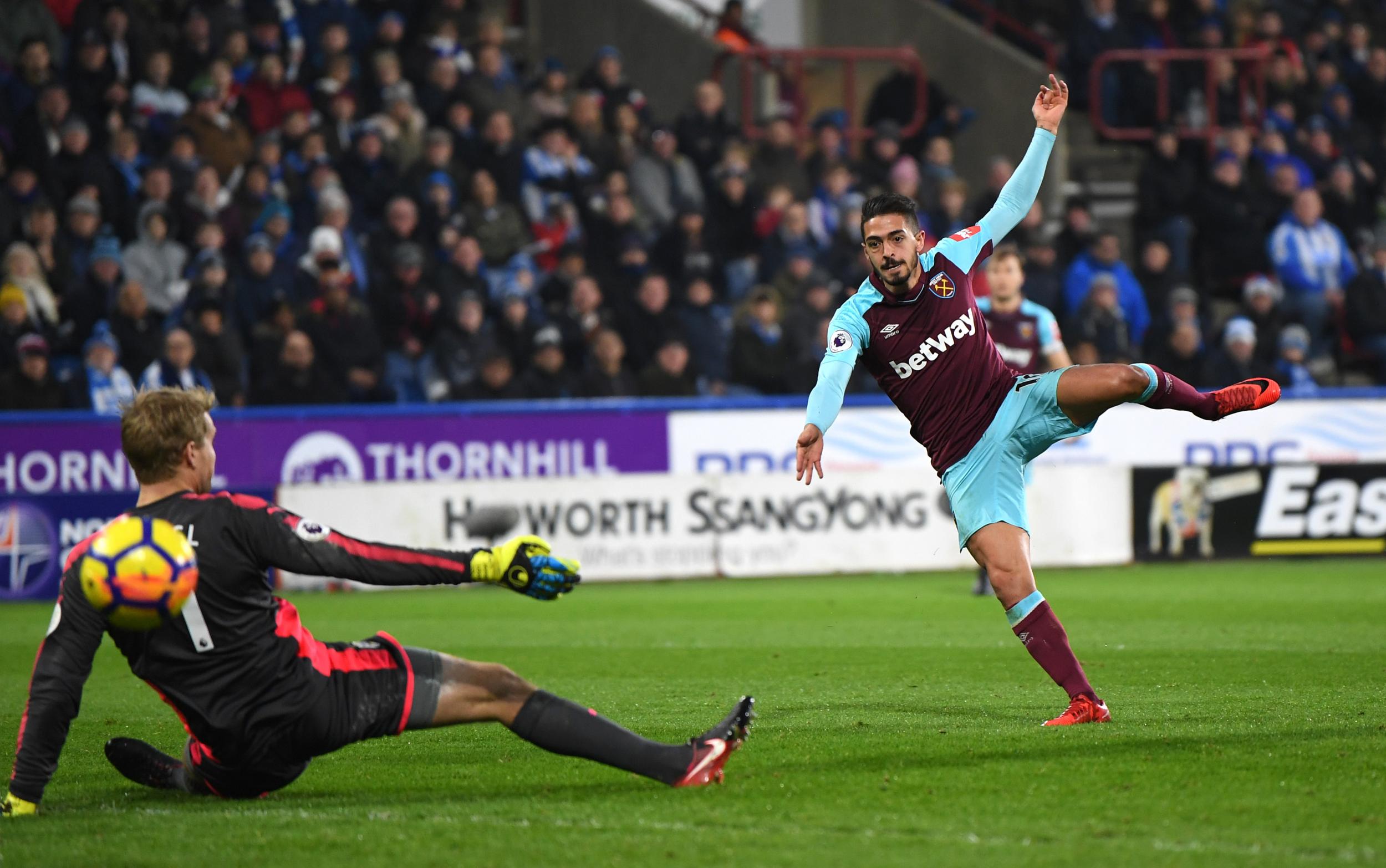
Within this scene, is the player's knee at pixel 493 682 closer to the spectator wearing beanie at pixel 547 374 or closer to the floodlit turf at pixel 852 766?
the floodlit turf at pixel 852 766

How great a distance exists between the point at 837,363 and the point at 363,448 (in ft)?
31.0

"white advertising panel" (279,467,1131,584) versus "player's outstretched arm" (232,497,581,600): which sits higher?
"player's outstretched arm" (232,497,581,600)

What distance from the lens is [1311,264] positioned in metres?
19.0

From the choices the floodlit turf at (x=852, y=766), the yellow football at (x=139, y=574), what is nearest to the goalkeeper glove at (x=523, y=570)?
the floodlit turf at (x=852, y=766)

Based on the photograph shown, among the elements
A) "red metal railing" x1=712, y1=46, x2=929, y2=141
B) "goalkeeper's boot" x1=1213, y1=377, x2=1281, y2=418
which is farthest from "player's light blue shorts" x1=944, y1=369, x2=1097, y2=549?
"red metal railing" x1=712, y1=46, x2=929, y2=141

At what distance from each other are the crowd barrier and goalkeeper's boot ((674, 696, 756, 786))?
951cm

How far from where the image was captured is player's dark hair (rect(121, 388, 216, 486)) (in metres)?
5.10

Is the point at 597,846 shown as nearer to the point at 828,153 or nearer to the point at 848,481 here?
the point at 848,481

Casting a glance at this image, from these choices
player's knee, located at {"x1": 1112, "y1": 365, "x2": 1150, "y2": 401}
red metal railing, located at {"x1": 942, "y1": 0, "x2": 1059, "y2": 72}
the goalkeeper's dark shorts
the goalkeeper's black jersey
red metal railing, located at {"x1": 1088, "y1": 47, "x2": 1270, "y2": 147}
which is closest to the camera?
the goalkeeper's black jersey

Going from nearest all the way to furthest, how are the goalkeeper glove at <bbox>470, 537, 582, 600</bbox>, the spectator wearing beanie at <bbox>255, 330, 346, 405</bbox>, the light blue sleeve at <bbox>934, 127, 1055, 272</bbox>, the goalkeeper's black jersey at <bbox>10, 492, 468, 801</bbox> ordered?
the goalkeeper glove at <bbox>470, 537, 582, 600</bbox>, the goalkeeper's black jersey at <bbox>10, 492, 468, 801</bbox>, the light blue sleeve at <bbox>934, 127, 1055, 272</bbox>, the spectator wearing beanie at <bbox>255, 330, 346, 405</bbox>

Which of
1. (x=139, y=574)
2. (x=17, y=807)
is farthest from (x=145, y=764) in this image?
(x=139, y=574)

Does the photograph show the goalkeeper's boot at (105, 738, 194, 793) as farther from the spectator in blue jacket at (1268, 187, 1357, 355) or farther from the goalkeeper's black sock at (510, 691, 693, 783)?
the spectator in blue jacket at (1268, 187, 1357, 355)

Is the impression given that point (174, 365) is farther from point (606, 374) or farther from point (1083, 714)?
point (1083, 714)

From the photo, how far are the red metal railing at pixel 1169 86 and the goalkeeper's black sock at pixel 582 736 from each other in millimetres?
16691
